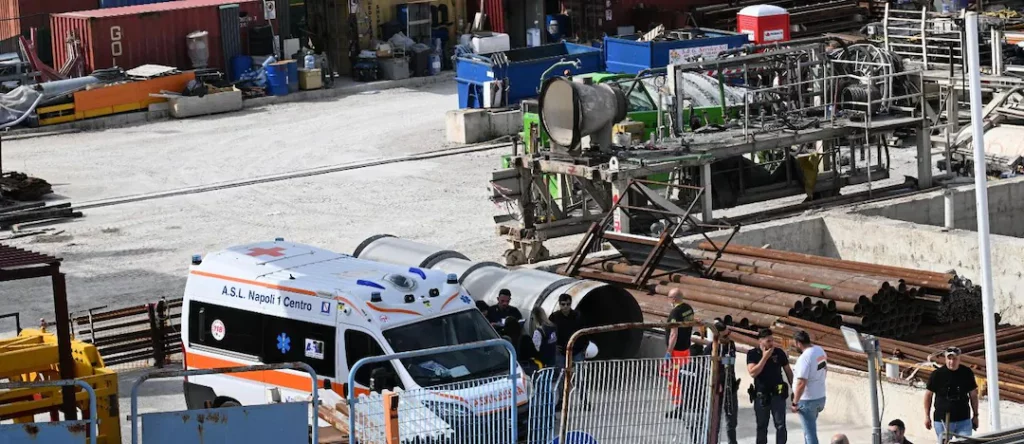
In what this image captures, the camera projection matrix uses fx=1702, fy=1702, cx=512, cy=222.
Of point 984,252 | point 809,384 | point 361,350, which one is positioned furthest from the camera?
point 361,350

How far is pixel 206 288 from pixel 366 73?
26.0 m

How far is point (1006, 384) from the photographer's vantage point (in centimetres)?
1566

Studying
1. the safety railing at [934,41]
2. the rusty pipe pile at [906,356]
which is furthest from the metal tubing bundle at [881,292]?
the safety railing at [934,41]

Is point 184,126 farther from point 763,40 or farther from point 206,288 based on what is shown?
point 206,288

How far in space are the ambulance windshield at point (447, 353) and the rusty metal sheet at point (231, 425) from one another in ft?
6.25

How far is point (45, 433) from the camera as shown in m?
12.1

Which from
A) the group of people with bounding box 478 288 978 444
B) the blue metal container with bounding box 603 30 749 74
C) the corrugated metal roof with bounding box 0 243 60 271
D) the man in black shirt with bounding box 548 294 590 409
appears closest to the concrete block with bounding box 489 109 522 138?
the blue metal container with bounding box 603 30 749 74

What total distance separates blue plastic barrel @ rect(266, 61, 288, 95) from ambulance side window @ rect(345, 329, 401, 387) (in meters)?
25.1

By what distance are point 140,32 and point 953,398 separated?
28428 mm

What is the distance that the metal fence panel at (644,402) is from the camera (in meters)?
13.8

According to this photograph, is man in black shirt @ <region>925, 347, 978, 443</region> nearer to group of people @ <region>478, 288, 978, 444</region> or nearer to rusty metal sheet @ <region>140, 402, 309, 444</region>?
group of people @ <region>478, 288, 978, 444</region>

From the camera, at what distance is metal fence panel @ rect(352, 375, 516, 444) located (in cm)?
1344

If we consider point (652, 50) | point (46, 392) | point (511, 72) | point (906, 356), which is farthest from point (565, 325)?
point (652, 50)

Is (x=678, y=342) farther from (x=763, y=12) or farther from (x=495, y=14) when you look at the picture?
(x=495, y=14)
